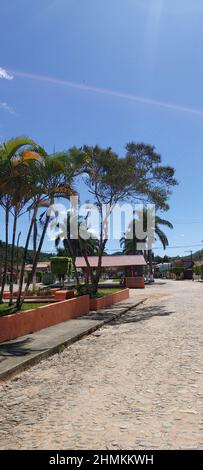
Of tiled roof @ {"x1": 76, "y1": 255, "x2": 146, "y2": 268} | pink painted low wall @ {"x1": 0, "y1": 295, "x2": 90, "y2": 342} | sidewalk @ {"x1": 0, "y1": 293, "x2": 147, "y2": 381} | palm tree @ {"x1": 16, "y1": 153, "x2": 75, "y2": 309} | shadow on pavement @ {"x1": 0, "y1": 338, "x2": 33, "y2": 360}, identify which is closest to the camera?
sidewalk @ {"x1": 0, "y1": 293, "x2": 147, "y2": 381}

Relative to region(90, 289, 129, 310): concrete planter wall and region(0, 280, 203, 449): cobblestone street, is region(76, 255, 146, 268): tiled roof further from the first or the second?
region(0, 280, 203, 449): cobblestone street

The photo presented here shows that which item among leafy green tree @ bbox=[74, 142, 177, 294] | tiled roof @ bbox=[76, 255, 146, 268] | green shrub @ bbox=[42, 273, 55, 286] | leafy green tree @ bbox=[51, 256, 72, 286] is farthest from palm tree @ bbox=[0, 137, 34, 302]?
green shrub @ bbox=[42, 273, 55, 286]

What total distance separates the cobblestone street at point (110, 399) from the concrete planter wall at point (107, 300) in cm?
1077

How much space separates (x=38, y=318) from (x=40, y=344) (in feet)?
10.3

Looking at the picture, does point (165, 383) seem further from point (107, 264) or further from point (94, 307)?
point (107, 264)

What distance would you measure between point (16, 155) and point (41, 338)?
5.34 metres

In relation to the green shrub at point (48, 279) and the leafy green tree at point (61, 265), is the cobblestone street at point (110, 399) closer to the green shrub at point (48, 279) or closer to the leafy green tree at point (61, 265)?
the leafy green tree at point (61, 265)

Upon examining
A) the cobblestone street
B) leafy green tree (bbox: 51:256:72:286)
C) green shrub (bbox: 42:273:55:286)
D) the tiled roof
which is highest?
the tiled roof

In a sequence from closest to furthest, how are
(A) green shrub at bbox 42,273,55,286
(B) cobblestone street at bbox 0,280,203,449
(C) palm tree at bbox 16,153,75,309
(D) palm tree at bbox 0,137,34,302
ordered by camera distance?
(B) cobblestone street at bbox 0,280,203,449
(D) palm tree at bbox 0,137,34,302
(C) palm tree at bbox 16,153,75,309
(A) green shrub at bbox 42,273,55,286

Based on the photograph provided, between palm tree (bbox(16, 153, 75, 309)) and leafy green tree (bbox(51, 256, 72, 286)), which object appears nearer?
palm tree (bbox(16, 153, 75, 309))

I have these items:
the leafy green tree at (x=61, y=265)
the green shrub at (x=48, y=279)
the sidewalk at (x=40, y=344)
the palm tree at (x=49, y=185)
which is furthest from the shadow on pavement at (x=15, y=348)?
the green shrub at (x=48, y=279)

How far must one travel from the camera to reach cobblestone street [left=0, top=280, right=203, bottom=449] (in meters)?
5.24

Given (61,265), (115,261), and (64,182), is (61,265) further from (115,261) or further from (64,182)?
(64,182)

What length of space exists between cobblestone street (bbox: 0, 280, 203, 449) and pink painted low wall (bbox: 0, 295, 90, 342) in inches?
68.9
